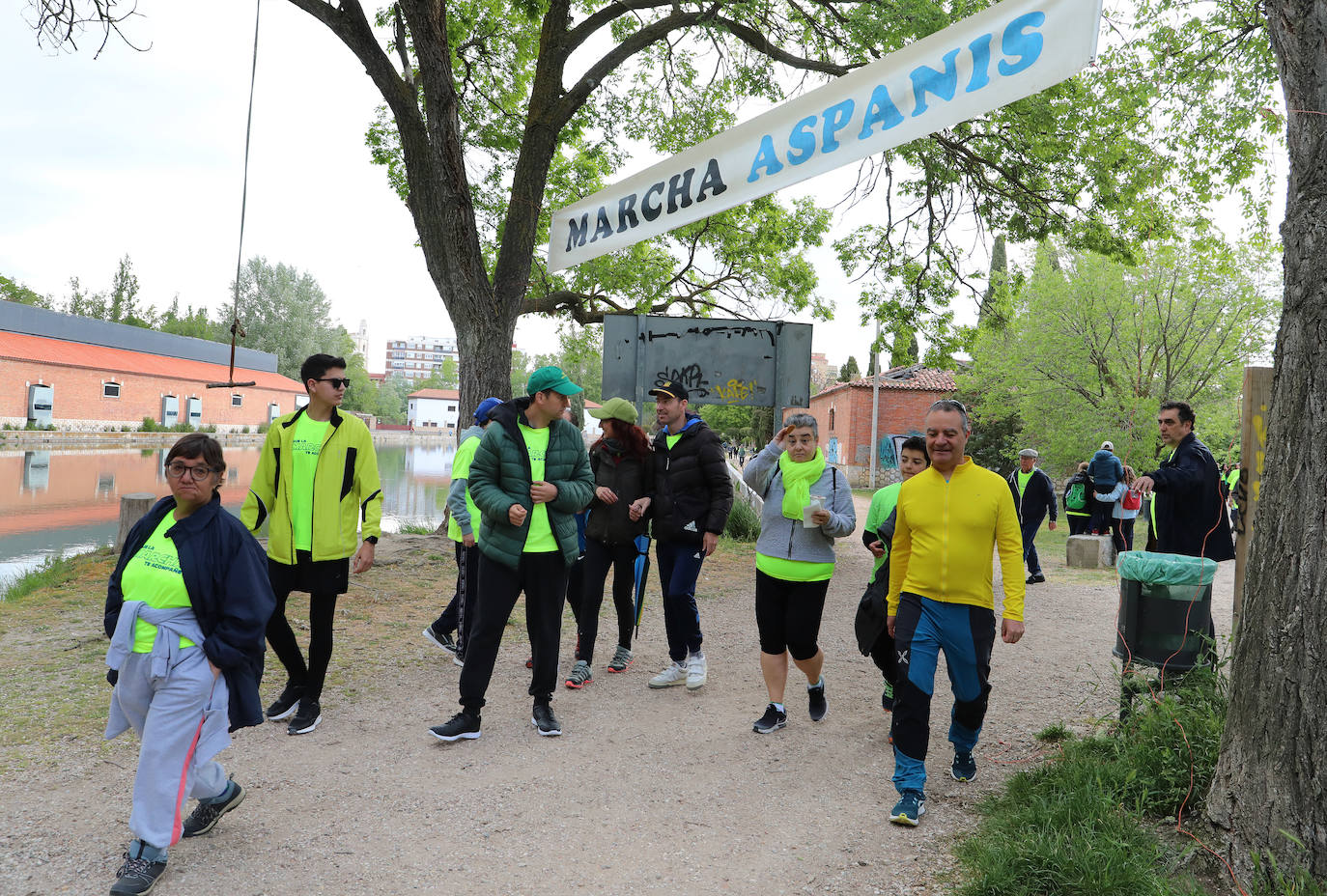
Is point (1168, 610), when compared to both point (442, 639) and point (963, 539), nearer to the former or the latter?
point (963, 539)

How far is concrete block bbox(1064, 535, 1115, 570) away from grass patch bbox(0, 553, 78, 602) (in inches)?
540

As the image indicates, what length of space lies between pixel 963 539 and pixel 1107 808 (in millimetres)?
1170

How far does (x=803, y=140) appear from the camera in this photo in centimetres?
555

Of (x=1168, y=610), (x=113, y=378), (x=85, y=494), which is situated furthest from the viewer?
(x=113, y=378)

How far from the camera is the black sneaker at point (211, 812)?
3.36m

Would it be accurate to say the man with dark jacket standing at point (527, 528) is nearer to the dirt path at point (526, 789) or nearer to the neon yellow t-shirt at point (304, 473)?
the dirt path at point (526, 789)

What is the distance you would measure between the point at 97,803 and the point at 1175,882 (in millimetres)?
4220

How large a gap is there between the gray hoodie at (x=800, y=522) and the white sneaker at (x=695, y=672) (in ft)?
4.37

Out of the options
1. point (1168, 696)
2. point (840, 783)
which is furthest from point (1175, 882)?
point (840, 783)

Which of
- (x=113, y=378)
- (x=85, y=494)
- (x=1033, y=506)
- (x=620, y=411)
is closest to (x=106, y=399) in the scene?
(x=113, y=378)

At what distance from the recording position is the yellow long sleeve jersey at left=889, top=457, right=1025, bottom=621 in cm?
375

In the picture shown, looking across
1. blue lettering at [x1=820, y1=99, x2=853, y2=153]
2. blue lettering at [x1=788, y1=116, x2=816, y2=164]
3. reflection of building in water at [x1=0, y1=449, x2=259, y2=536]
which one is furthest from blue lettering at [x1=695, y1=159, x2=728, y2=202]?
reflection of building in water at [x1=0, y1=449, x2=259, y2=536]

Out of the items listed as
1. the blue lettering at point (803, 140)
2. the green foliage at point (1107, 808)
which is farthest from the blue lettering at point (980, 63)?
the green foliage at point (1107, 808)

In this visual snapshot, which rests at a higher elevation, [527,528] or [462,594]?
[527,528]
